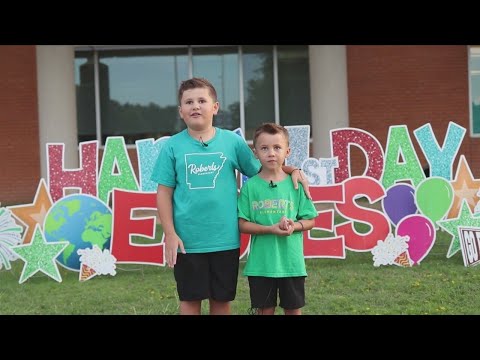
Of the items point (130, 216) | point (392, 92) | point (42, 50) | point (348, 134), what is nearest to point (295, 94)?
point (392, 92)

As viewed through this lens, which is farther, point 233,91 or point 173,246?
point 233,91

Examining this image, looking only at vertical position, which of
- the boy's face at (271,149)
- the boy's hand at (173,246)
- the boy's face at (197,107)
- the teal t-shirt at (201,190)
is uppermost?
the boy's face at (197,107)

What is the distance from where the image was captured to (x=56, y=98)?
1009cm

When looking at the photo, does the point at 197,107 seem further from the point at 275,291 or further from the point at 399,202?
the point at 399,202

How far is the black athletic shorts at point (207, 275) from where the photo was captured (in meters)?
3.34

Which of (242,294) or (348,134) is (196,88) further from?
(348,134)

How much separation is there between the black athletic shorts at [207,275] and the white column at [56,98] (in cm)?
717

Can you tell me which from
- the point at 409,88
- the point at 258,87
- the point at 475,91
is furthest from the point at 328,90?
the point at 475,91

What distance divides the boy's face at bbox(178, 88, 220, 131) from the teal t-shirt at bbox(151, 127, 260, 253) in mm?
99

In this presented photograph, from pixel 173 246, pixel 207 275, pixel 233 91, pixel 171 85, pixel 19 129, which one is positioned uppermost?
pixel 171 85

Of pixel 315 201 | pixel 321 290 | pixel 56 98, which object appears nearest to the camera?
pixel 321 290

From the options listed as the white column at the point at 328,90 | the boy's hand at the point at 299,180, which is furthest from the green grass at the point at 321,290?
the white column at the point at 328,90

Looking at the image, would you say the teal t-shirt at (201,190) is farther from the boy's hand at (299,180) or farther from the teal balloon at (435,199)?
the teal balloon at (435,199)

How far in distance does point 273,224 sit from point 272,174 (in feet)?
0.96
